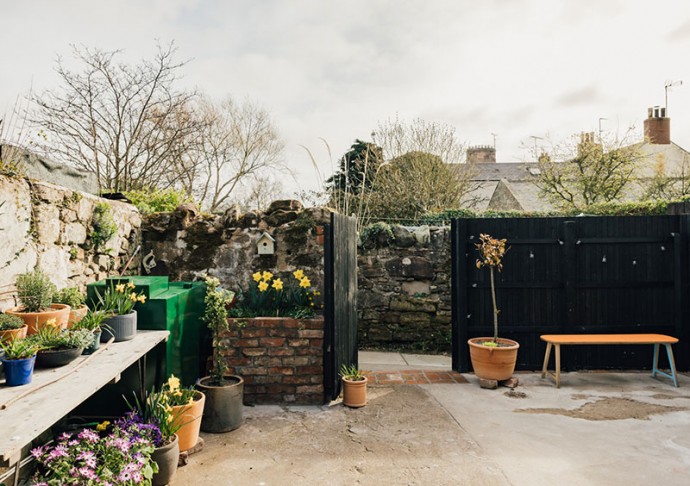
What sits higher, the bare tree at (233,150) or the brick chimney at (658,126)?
the brick chimney at (658,126)

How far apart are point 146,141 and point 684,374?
833 centimetres

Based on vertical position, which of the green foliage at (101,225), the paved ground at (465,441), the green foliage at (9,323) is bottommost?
the paved ground at (465,441)

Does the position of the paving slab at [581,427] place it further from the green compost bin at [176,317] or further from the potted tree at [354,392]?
the green compost bin at [176,317]

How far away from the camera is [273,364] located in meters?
3.66

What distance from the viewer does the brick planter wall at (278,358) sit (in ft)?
11.9

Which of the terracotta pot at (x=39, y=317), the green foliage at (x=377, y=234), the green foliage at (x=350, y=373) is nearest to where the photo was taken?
the terracotta pot at (x=39, y=317)

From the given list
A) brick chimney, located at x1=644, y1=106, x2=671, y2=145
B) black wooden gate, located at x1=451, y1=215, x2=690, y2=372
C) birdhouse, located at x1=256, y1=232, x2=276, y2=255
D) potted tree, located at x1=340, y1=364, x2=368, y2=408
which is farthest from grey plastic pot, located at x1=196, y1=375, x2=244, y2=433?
brick chimney, located at x1=644, y1=106, x2=671, y2=145

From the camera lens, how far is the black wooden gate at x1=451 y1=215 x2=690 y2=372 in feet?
15.6

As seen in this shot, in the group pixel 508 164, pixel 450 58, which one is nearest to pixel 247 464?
pixel 450 58

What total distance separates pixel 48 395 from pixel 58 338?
46 cm

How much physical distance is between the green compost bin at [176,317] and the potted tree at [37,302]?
0.53 m

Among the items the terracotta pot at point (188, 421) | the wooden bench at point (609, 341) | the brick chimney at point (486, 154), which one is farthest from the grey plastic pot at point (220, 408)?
the brick chimney at point (486, 154)

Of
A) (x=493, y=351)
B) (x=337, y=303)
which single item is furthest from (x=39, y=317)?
(x=493, y=351)

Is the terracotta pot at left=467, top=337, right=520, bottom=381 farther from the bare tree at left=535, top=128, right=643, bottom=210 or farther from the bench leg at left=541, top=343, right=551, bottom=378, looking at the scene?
the bare tree at left=535, top=128, right=643, bottom=210
